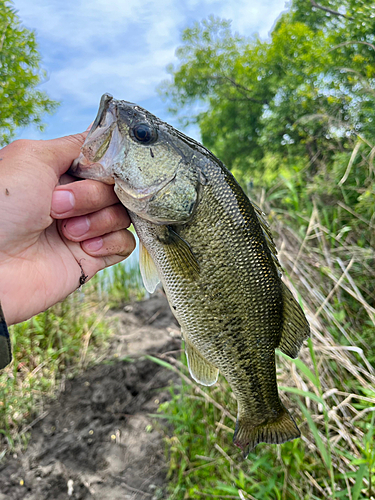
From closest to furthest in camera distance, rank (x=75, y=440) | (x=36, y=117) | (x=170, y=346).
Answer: (x=75, y=440) < (x=170, y=346) < (x=36, y=117)

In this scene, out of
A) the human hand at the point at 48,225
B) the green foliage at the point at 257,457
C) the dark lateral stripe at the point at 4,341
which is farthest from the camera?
the green foliage at the point at 257,457

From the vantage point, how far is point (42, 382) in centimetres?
396

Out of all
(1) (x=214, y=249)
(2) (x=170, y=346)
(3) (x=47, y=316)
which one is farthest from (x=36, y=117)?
(1) (x=214, y=249)

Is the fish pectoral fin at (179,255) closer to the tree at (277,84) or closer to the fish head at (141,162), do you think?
the fish head at (141,162)

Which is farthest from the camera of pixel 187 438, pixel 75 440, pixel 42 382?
pixel 42 382

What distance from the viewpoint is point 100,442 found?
3547 millimetres

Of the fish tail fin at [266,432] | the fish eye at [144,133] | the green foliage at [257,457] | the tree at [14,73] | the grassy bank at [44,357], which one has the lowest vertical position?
the green foliage at [257,457]

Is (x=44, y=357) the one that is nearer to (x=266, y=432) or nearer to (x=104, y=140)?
(x=266, y=432)

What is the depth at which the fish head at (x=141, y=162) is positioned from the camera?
4.64ft

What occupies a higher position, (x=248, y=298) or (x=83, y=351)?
(x=248, y=298)

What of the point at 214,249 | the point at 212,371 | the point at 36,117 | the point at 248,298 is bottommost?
the point at 212,371

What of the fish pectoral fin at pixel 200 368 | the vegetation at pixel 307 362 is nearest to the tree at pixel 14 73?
the vegetation at pixel 307 362

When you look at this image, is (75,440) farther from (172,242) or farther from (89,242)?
(172,242)

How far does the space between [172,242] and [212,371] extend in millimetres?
647
